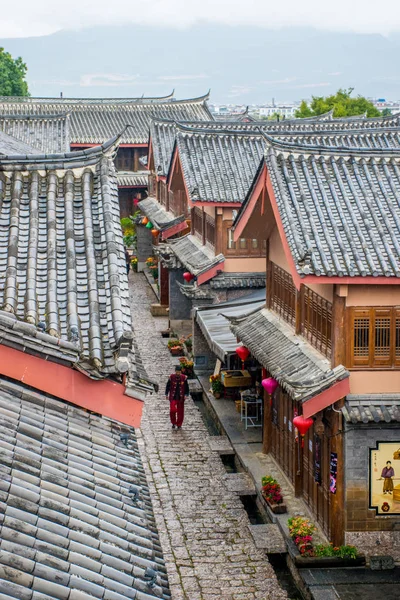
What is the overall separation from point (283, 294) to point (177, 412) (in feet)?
21.7

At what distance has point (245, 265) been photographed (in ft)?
115

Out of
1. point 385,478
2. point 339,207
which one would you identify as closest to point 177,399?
point 339,207

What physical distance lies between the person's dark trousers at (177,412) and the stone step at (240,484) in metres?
4.47

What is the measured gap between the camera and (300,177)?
71.9 ft

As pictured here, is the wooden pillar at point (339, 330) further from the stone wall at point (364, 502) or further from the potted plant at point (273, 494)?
the potted plant at point (273, 494)

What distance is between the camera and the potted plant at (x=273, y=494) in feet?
72.1

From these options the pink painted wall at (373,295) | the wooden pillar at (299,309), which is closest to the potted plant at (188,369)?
the wooden pillar at (299,309)

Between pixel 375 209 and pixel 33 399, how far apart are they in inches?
469

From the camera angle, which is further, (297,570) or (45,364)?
(297,570)

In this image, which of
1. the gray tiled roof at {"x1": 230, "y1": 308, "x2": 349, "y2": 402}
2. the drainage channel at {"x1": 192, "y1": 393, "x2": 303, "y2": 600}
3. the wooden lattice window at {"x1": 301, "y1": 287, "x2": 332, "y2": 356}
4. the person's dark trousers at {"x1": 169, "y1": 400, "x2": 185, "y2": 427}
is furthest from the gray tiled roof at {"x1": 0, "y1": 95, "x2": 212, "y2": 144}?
the wooden lattice window at {"x1": 301, "y1": 287, "x2": 332, "y2": 356}

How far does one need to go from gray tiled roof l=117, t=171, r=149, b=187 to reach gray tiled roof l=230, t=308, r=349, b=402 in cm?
4164

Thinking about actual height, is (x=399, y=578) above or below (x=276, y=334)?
below

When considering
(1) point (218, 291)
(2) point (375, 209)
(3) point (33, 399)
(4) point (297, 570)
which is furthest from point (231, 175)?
(3) point (33, 399)

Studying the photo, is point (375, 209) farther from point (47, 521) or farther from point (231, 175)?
point (231, 175)
